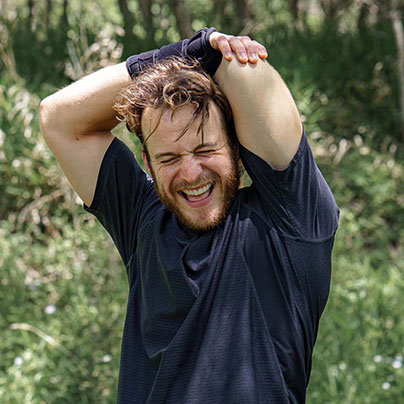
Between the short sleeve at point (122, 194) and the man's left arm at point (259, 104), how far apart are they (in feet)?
1.34

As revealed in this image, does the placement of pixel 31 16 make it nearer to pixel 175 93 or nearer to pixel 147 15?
pixel 147 15

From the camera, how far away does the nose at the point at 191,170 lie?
1.65 metres

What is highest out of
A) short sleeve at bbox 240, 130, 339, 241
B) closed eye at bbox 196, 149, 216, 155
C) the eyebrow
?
the eyebrow

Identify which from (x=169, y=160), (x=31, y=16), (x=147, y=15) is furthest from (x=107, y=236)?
(x=31, y=16)

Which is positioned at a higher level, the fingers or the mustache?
the fingers

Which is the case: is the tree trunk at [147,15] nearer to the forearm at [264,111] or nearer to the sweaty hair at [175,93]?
the sweaty hair at [175,93]

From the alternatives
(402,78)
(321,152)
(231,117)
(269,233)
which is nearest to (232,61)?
(231,117)

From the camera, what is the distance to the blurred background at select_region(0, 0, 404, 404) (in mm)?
3270

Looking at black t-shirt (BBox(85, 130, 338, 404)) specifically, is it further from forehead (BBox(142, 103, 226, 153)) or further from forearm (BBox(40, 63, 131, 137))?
forearm (BBox(40, 63, 131, 137))

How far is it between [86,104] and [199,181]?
437mm

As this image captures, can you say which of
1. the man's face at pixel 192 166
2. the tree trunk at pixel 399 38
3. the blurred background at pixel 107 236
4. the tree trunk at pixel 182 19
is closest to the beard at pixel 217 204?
the man's face at pixel 192 166

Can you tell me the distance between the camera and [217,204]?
1688 mm

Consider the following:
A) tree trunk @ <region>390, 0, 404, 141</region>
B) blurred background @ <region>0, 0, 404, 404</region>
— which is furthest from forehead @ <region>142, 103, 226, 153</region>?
tree trunk @ <region>390, 0, 404, 141</region>

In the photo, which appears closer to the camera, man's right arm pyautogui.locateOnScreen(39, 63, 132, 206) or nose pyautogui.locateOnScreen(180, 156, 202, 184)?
nose pyautogui.locateOnScreen(180, 156, 202, 184)
